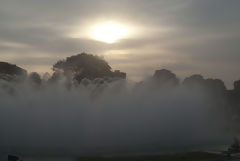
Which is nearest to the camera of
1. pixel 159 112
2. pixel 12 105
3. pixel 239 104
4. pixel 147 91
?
pixel 12 105

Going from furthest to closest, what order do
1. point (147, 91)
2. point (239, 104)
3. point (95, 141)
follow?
point (239, 104) → point (147, 91) → point (95, 141)

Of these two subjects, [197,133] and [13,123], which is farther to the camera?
[197,133]

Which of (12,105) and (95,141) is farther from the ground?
(12,105)

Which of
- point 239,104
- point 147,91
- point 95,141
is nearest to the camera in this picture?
point 95,141

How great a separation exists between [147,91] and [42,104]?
19.3 metres

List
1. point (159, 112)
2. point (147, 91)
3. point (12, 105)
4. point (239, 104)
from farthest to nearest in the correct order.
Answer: point (239, 104) → point (147, 91) → point (159, 112) → point (12, 105)

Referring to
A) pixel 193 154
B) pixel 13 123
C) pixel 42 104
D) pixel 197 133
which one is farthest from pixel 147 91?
pixel 193 154

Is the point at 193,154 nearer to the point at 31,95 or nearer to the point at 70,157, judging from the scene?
the point at 70,157

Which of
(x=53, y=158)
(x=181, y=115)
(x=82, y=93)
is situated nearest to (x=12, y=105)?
(x=82, y=93)

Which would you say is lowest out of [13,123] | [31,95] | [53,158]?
[53,158]

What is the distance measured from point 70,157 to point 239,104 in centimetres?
9833

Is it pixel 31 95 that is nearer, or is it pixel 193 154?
pixel 193 154

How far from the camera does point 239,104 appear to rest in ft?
444

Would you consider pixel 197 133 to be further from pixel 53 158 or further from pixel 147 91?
pixel 53 158
